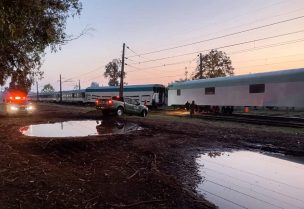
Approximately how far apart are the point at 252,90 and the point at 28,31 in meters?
23.9

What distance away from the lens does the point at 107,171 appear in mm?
7668

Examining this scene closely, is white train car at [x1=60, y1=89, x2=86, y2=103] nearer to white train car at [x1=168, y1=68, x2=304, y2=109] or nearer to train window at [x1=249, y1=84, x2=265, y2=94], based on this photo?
white train car at [x1=168, y1=68, x2=304, y2=109]

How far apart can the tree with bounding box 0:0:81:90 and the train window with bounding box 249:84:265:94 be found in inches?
733

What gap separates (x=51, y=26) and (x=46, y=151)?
15.1 feet

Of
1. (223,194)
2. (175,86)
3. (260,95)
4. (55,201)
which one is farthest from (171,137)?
(175,86)

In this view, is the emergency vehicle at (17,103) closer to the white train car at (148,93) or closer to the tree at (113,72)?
the white train car at (148,93)

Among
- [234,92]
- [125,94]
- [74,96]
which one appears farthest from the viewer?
[74,96]

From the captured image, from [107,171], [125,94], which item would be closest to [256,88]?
[107,171]

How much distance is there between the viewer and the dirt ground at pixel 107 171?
5643mm

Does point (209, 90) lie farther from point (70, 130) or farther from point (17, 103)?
point (70, 130)

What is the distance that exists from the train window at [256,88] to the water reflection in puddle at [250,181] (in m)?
19.9

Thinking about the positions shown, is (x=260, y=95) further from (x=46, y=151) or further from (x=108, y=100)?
(x=46, y=151)

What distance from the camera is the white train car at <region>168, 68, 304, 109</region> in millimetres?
26703

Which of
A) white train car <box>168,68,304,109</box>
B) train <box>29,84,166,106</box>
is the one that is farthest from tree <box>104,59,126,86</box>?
white train car <box>168,68,304,109</box>
